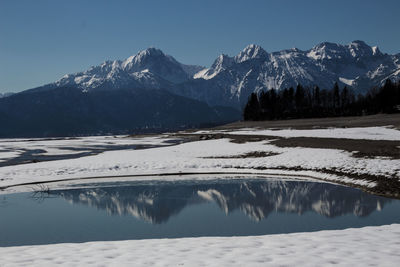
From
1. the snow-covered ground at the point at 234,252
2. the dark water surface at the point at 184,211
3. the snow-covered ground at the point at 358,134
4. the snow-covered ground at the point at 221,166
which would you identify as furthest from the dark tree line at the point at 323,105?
the snow-covered ground at the point at 234,252

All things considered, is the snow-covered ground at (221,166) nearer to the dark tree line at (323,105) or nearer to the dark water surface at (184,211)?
the dark water surface at (184,211)

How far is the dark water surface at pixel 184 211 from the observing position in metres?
15.3

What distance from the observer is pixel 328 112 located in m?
142

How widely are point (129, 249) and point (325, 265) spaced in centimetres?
678

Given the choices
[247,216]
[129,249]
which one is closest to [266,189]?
[247,216]

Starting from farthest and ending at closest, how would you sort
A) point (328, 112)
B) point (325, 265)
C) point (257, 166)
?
1. point (328, 112)
2. point (257, 166)
3. point (325, 265)

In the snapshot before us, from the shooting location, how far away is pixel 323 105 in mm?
157750

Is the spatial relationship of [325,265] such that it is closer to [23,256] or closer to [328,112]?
[23,256]

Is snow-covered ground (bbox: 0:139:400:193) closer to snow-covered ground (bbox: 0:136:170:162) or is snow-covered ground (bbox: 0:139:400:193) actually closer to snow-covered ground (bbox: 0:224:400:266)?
snow-covered ground (bbox: 0:224:400:266)

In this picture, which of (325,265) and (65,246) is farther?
(65,246)

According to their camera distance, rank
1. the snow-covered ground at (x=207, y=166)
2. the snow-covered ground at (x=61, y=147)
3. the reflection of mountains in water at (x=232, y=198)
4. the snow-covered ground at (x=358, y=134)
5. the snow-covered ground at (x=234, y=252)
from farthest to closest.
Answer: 1. the snow-covered ground at (x=61, y=147)
2. the snow-covered ground at (x=358, y=134)
3. the snow-covered ground at (x=207, y=166)
4. the reflection of mountains in water at (x=232, y=198)
5. the snow-covered ground at (x=234, y=252)

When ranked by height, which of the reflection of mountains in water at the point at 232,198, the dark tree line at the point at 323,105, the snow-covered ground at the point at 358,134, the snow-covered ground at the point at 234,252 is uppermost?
the dark tree line at the point at 323,105

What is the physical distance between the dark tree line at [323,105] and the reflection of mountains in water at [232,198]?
109167mm

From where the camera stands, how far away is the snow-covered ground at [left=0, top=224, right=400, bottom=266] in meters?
10.1
